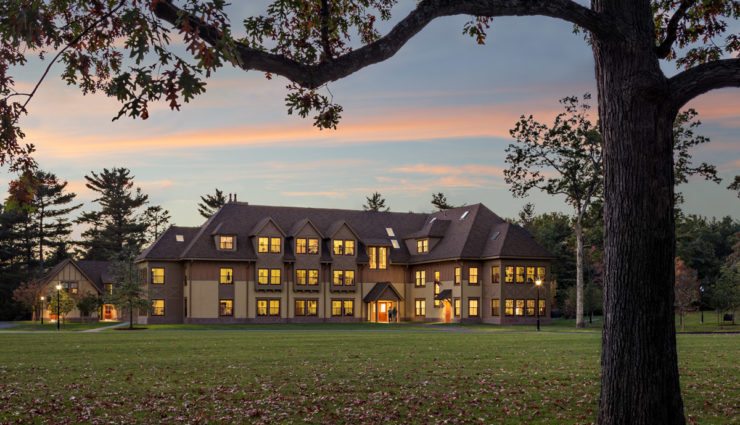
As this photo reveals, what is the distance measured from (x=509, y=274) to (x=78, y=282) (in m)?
Answer: 44.9

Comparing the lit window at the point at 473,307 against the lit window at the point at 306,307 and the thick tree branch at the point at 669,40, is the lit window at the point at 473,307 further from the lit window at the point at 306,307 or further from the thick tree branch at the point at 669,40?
the thick tree branch at the point at 669,40

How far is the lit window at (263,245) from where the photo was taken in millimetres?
66500

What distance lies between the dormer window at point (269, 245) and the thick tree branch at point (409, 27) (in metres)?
58.6

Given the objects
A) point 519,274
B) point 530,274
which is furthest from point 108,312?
point 530,274

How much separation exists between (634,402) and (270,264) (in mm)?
59371

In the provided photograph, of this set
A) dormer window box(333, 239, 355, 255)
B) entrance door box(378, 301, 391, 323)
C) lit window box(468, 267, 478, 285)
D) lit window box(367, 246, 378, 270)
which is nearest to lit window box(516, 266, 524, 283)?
lit window box(468, 267, 478, 285)

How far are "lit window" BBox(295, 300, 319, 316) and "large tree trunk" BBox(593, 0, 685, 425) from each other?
59.6m

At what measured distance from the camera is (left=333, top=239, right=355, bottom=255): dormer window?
6881cm

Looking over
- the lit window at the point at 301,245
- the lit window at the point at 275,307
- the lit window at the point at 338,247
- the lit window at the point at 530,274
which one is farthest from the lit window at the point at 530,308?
the lit window at the point at 275,307

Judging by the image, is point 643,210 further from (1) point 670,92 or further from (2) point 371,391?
(2) point 371,391

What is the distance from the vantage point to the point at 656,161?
8.70m

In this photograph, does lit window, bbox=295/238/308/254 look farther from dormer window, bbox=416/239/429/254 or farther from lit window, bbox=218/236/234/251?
dormer window, bbox=416/239/429/254

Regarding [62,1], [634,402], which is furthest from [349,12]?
[634,402]

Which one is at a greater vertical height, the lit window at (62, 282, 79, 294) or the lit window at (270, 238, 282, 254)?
the lit window at (270, 238, 282, 254)
